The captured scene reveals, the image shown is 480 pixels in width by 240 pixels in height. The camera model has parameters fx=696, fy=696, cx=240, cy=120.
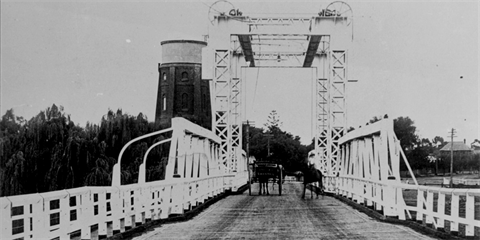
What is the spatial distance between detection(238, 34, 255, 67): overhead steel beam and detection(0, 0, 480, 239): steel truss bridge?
53mm

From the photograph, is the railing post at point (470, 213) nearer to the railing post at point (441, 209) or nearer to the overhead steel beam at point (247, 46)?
the railing post at point (441, 209)

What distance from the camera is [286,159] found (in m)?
105

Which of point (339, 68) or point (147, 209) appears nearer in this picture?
point (147, 209)

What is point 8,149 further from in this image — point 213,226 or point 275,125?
point 275,125

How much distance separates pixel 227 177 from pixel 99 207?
21.8m

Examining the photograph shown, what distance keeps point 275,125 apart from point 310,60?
10434 cm

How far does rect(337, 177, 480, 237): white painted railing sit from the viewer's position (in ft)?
41.0

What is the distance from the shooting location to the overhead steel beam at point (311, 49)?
35719mm

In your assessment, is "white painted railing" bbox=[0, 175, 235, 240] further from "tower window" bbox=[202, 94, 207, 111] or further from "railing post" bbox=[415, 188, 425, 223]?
"tower window" bbox=[202, 94, 207, 111]

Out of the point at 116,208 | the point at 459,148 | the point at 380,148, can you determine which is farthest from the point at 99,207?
the point at 459,148

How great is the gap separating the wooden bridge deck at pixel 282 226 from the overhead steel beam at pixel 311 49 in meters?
15.1

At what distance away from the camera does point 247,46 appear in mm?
37250

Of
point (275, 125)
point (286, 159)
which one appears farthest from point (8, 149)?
point (275, 125)

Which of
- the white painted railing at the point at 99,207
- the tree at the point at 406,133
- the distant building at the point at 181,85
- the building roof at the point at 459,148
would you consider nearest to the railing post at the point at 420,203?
the white painted railing at the point at 99,207
